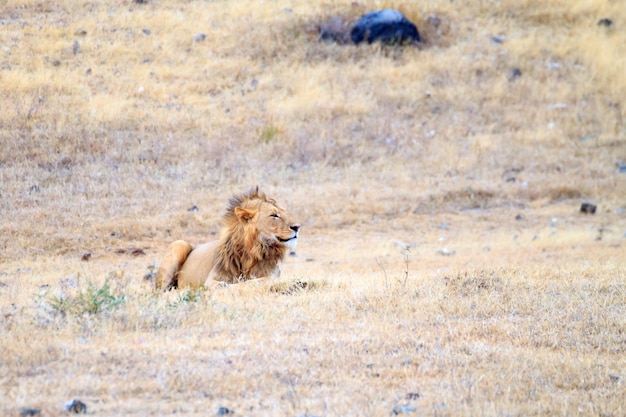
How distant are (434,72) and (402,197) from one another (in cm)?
652

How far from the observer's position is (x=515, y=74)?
2205cm

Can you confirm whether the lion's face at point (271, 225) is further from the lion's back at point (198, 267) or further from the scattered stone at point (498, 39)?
the scattered stone at point (498, 39)

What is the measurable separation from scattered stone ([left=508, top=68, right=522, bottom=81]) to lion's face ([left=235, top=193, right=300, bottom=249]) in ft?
44.9

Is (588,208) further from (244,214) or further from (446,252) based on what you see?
(244,214)

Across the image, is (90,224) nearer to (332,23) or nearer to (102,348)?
(102,348)

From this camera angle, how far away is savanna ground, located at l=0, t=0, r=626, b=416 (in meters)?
5.45

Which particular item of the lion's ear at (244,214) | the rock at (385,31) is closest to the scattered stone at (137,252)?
the lion's ear at (244,214)

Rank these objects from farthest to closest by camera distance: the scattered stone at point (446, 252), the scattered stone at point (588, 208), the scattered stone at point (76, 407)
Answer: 1. the scattered stone at point (588, 208)
2. the scattered stone at point (446, 252)
3. the scattered stone at point (76, 407)

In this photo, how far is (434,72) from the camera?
21.9 m

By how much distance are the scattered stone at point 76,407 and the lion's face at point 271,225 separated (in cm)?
497

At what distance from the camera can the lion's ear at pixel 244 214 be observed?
9.70 m

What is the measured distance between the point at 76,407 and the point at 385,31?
1938 cm

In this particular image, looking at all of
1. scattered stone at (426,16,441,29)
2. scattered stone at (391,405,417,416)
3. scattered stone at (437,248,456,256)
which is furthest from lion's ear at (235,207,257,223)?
scattered stone at (426,16,441,29)

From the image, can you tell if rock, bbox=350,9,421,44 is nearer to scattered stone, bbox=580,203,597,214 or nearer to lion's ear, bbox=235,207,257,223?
scattered stone, bbox=580,203,597,214
